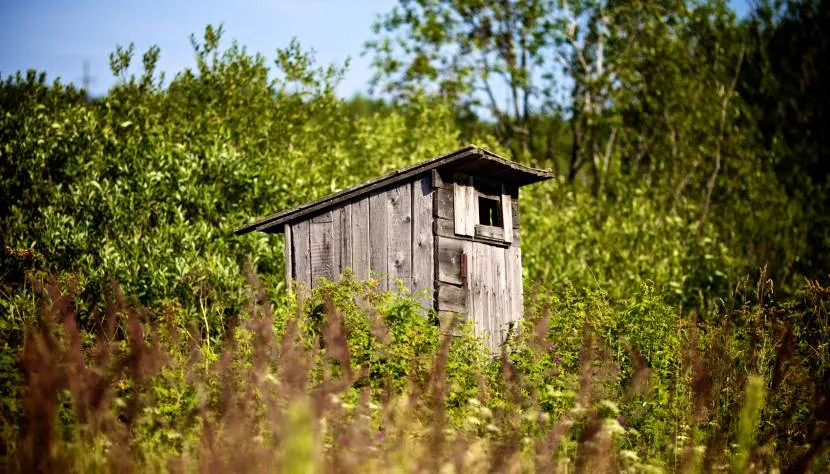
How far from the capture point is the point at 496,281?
9.20 meters

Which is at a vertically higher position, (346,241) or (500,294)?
(346,241)

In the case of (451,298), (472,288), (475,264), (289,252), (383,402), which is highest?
(289,252)

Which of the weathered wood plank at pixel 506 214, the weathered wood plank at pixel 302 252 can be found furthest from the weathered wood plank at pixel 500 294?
the weathered wood plank at pixel 302 252

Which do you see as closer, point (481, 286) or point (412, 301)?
point (412, 301)

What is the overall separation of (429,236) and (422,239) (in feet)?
0.29

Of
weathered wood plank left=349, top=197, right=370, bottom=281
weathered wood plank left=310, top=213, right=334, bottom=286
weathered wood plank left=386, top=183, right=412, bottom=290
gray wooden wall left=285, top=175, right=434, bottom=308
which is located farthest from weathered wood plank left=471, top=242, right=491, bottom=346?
weathered wood plank left=310, top=213, right=334, bottom=286

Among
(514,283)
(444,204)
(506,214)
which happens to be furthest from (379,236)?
(514,283)

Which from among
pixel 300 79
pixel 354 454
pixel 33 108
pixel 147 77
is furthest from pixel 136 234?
pixel 354 454

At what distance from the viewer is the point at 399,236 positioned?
28.3 ft

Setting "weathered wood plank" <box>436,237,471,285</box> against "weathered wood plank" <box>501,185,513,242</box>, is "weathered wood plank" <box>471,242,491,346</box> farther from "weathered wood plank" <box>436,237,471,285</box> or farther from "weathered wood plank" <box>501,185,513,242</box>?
"weathered wood plank" <box>501,185,513,242</box>

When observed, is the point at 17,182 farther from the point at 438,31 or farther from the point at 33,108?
the point at 438,31

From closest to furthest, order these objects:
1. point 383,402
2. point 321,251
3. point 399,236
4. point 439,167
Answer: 1. point 383,402
2. point 439,167
3. point 399,236
4. point 321,251

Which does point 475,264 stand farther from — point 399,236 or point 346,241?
point 346,241

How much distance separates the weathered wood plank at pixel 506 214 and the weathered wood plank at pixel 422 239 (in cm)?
136
